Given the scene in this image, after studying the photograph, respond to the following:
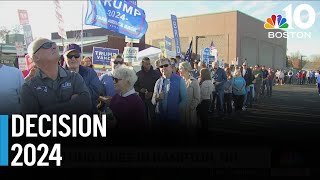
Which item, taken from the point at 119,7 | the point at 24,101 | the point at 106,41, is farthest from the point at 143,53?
the point at 24,101

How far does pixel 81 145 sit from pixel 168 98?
2387 millimetres

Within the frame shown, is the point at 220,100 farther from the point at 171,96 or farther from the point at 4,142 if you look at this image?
the point at 4,142

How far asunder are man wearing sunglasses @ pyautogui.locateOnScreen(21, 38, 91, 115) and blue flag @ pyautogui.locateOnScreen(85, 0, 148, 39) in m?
4.76

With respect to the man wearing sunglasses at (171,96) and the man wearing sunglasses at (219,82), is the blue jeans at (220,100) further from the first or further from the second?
the man wearing sunglasses at (171,96)

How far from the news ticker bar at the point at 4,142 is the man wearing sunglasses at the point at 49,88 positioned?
0.84 feet

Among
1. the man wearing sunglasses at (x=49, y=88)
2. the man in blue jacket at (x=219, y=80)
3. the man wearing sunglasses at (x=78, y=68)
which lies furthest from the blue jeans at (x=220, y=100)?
the man wearing sunglasses at (x=49, y=88)

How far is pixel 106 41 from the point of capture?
2878 centimetres

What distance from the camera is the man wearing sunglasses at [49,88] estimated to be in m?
2.35

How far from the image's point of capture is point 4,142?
6.73ft

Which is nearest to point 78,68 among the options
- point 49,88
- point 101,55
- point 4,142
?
point 49,88

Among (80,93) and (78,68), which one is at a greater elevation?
(78,68)

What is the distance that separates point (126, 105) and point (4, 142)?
1.01 metres

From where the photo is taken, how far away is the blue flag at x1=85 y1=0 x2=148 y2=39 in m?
7.11

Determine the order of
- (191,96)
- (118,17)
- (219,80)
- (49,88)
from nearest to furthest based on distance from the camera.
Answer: (49,88) < (191,96) < (118,17) < (219,80)
